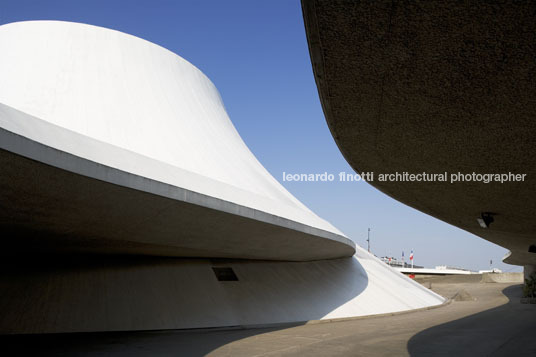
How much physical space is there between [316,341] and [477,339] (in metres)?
2.57

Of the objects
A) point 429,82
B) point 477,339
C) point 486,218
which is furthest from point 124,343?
point 429,82

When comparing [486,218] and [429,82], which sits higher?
[429,82]

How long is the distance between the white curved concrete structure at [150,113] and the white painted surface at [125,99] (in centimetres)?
2

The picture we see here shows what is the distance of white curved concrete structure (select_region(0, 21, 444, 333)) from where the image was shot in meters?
5.50

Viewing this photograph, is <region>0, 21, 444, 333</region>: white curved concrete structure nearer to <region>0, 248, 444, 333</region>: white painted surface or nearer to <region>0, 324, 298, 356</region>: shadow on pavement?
<region>0, 248, 444, 333</region>: white painted surface

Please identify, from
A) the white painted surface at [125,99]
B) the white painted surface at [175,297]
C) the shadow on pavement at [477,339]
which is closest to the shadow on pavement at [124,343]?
the white painted surface at [175,297]

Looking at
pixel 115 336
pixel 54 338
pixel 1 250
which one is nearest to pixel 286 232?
pixel 115 336

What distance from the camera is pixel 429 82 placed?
307 cm

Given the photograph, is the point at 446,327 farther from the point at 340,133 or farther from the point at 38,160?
the point at 38,160

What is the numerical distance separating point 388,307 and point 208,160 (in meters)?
6.39

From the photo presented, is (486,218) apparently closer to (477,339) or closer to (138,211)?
(477,339)

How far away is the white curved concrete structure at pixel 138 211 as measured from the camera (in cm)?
550

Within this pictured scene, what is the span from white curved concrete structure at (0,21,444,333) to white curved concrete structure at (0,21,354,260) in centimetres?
4

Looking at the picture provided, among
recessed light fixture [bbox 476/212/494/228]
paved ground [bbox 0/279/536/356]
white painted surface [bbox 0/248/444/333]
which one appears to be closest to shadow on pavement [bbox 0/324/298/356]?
paved ground [bbox 0/279/536/356]
